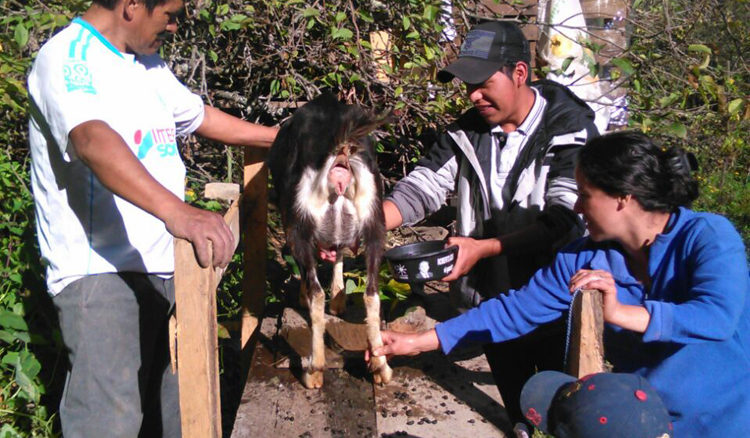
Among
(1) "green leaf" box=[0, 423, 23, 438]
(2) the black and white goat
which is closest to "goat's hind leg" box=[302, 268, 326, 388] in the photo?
(2) the black and white goat

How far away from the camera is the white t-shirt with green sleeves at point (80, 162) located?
7.36 feet

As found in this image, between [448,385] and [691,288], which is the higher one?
[691,288]

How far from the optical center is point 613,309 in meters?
1.98

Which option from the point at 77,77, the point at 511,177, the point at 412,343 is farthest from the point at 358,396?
the point at 77,77

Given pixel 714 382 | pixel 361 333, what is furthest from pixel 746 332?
Answer: pixel 361 333

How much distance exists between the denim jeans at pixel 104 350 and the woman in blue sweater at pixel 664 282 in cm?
136

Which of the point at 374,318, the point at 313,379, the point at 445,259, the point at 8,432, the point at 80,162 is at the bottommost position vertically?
the point at 8,432

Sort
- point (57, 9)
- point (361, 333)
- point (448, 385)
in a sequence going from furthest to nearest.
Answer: point (57, 9) → point (361, 333) → point (448, 385)

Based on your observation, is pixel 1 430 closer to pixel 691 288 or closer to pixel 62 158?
pixel 62 158

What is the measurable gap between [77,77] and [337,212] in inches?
61.2

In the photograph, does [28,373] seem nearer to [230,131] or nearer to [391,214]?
[230,131]

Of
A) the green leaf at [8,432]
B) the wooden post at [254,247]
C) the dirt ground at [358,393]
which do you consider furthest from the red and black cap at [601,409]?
the green leaf at [8,432]

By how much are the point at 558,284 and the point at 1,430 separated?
290 cm

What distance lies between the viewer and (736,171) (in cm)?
873
